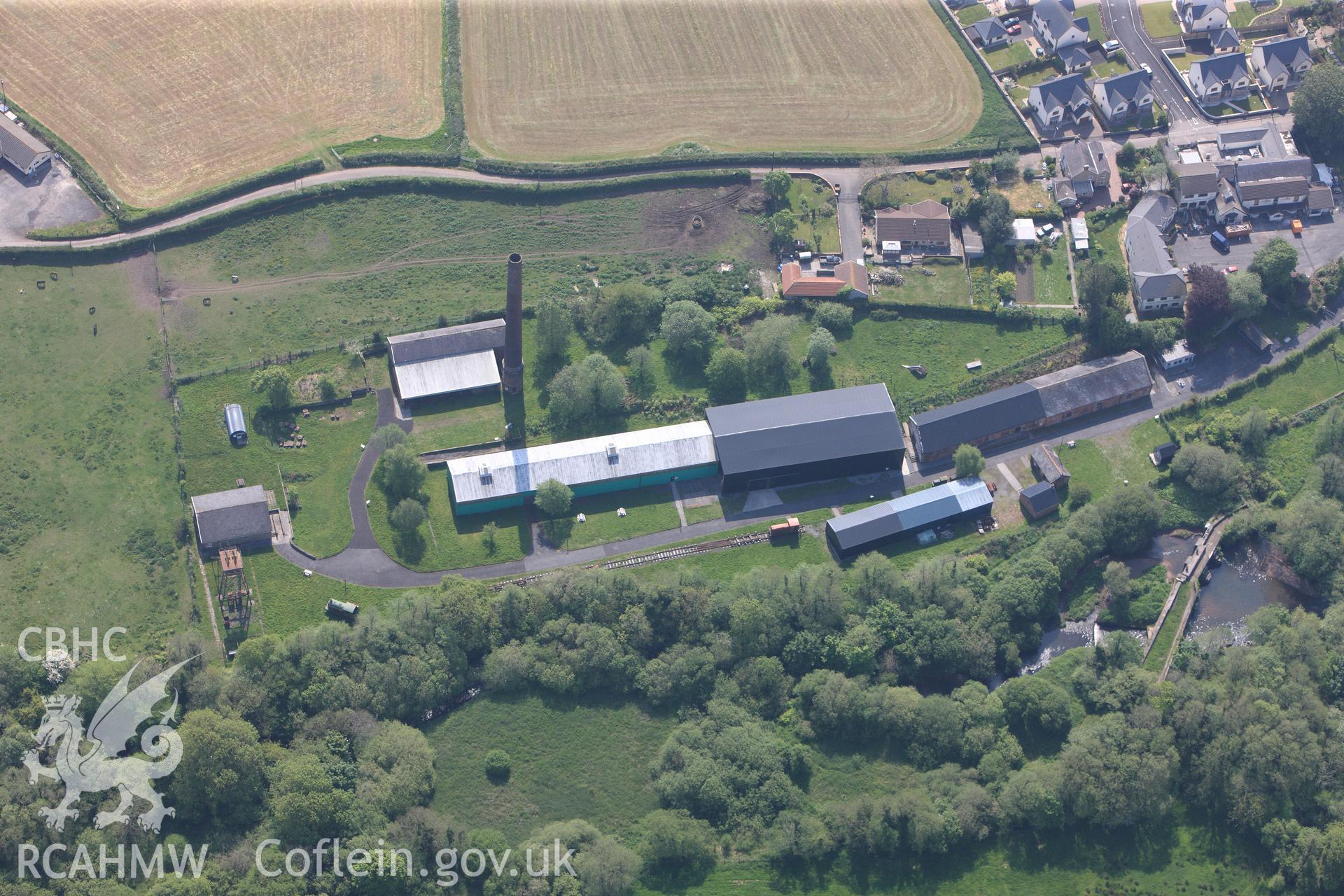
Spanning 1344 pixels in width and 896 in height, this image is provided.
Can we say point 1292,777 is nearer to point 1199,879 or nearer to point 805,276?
point 1199,879

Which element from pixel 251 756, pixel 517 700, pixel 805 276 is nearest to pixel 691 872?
pixel 517 700

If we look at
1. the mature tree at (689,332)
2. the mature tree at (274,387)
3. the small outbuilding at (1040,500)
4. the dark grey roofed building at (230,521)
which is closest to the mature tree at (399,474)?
the dark grey roofed building at (230,521)

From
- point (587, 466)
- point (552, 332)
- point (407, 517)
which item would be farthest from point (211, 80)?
point (587, 466)

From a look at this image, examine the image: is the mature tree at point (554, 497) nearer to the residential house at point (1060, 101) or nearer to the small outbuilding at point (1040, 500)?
the small outbuilding at point (1040, 500)

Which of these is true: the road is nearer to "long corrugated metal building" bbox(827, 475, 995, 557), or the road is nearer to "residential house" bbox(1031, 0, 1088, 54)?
"residential house" bbox(1031, 0, 1088, 54)

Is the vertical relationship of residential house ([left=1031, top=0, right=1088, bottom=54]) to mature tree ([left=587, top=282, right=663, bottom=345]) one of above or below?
above

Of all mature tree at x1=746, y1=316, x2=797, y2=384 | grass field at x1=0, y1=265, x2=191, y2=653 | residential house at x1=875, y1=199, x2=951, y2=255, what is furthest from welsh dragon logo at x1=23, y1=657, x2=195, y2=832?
residential house at x1=875, y1=199, x2=951, y2=255
